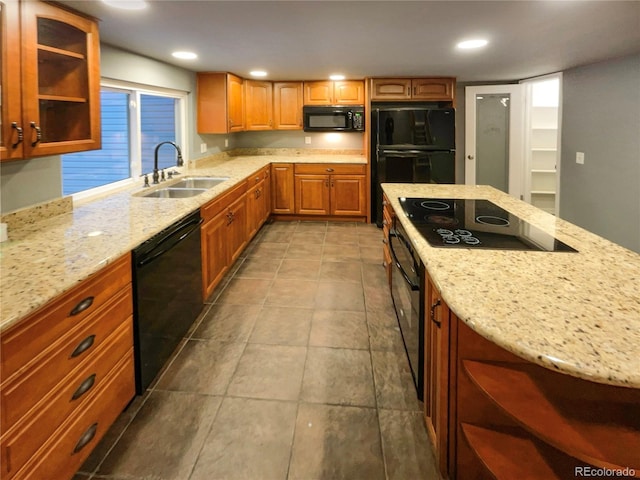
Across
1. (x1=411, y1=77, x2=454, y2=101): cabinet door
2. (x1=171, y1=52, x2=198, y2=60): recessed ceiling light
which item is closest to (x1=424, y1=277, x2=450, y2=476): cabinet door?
(x1=171, y1=52, x2=198, y2=60): recessed ceiling light

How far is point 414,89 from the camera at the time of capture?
563 cm

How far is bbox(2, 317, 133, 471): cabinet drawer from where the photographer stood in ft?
4.20

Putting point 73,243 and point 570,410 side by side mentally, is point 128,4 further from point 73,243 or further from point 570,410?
point 570,410

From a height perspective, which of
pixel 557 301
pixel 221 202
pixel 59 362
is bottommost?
pixel 59 362

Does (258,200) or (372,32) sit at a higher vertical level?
(372,32)

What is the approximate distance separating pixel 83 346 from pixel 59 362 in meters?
0.14

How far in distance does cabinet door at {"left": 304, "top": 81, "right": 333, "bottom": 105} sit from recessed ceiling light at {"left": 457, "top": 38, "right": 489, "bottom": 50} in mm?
2669

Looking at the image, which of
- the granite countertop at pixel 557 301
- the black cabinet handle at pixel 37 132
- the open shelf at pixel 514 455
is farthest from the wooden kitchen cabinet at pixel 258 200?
the open shelf at pixel 514 455

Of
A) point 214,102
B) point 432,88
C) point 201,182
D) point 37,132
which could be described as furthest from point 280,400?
point 432,88

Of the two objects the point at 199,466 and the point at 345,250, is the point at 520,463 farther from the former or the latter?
the point at 345,250

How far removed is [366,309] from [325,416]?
1286mm

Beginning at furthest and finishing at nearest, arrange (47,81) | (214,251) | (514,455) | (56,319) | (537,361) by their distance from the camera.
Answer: (214,251) → (47,81) → (56,319) → (514,455) → (537,361)

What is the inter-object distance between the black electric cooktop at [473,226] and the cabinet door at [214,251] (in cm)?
139

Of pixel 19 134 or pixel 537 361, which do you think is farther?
pixel 19 134
